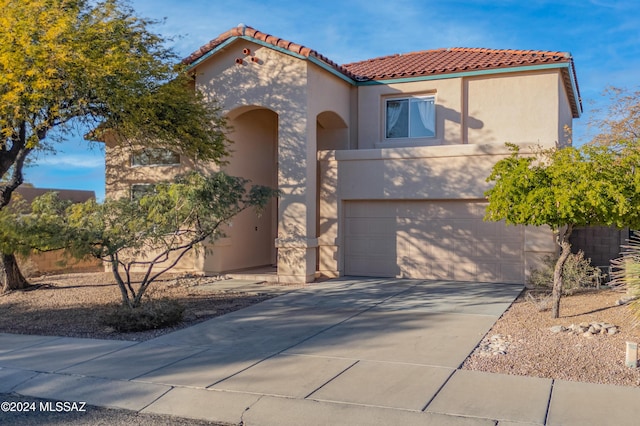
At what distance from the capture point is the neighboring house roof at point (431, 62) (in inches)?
629

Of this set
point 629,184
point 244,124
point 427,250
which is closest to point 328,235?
point 427,250

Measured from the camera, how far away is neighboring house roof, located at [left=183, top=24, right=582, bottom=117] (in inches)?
629

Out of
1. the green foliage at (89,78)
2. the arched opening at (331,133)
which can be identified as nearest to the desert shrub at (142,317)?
the green foliage at (89,78)

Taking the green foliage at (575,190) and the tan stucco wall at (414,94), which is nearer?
the green foliage at (575,190)

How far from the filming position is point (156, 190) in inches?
452

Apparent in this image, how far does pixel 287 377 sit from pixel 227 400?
3.30 ft

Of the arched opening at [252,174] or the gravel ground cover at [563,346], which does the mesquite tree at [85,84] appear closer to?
the arched opening at [252,174]

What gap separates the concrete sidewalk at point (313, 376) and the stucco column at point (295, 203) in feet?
12.9

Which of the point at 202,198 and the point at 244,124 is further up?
the point at 244,124

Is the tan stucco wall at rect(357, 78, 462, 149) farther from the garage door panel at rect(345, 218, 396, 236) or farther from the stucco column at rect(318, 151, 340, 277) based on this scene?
the garage door panel at rect(345, 218, 396, 236)

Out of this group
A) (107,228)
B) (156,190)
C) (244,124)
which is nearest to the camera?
(107,228)

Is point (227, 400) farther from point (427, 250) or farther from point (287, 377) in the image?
point (427, 250)

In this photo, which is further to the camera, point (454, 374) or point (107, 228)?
point (107, 228)

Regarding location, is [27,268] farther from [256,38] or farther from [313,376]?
[313,376]
